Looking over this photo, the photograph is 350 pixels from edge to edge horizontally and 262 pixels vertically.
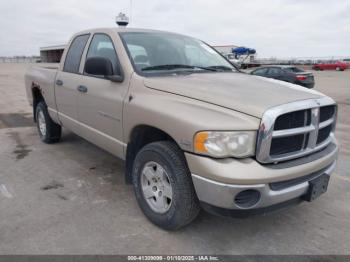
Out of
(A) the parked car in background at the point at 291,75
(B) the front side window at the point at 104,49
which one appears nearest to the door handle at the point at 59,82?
(B) the front side window at the point at 104,49

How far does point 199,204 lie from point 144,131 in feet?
2.98

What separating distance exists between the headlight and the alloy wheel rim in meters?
0.61

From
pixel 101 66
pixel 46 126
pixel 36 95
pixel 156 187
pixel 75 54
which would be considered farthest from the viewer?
pixel 36 95

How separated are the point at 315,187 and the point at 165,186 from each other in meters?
1.30

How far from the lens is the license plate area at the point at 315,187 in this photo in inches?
104

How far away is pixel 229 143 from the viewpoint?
7.70 ft

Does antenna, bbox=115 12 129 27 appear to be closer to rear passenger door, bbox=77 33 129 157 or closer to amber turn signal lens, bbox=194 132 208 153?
rear passenger door, bbox=77 33 129 157

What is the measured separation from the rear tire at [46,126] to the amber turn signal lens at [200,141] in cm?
382

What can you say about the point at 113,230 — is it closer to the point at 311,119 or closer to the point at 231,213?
the point at 231,213

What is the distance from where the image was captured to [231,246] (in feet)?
9.11

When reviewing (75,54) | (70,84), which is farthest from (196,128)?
(75,54)

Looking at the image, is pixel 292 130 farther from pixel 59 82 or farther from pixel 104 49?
pixel 59 82

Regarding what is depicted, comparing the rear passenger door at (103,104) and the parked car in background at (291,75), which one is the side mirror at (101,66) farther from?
the parked car in background at (291,75)

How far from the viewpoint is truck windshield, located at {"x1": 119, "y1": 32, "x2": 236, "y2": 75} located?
3391 millimetres
